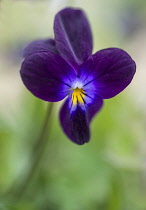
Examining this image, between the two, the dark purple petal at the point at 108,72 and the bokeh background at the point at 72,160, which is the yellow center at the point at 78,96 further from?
the bokeh background at the point at 72,160

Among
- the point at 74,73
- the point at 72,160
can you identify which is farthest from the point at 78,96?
the point at 72,160

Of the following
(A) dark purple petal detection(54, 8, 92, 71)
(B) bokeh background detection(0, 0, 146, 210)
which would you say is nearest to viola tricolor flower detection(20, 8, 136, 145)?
(A) dark purple petal detection(54, 8, 92, 71)

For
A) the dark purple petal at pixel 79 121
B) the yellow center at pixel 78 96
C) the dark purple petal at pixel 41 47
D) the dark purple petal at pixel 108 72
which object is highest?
the dark purple petal at pixel 41 47

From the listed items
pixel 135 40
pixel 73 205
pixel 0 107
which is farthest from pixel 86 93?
pixel 135 40

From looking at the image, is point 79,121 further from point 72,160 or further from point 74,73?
point 72,160

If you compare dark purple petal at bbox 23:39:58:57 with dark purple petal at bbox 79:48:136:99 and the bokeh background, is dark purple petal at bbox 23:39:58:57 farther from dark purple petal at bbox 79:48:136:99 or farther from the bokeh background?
the bokeh background

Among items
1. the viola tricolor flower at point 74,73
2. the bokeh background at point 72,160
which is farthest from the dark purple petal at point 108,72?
the bokeh background at point 72,160
